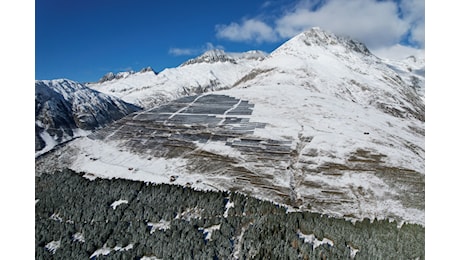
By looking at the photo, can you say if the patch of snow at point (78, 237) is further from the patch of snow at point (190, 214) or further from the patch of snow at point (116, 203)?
the patch of snow at point (190, 214)

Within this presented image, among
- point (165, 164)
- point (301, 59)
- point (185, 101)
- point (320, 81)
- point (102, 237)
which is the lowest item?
point (102, 237)

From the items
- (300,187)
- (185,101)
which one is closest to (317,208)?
(300,187)

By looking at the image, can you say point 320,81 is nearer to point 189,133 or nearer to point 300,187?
point 189,133

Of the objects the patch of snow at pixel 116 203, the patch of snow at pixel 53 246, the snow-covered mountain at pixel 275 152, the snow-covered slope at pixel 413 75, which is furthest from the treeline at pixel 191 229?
the snow-covered slope at pixel 413 75

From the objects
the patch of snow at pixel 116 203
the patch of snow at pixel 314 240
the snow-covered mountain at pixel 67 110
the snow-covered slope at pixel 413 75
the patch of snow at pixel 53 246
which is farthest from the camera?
the snow-covered slope at pixel 413 75

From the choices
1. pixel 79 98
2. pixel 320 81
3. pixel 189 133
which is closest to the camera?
pixel 189 133

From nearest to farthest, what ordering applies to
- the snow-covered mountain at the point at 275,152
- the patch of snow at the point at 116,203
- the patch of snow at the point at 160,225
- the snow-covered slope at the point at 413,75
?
the patch of snow at the point at 160,225 → the patch of snow at the point at 116,203 → the snow-covered mountain at the point at 275,152 → the snow-covered slope at the point at 413,75

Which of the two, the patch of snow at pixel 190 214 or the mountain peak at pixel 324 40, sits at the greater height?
the mountain peak at pixel 324 40
